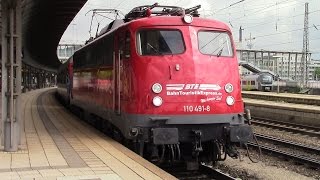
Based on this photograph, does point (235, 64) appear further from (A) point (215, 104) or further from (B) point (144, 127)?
(B) point (144, 127)

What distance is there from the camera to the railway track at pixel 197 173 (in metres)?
9.10

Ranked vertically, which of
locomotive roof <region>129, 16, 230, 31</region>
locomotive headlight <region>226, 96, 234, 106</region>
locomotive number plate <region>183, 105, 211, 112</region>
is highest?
locomotive roof <region>129, 16, 230, 31</region>

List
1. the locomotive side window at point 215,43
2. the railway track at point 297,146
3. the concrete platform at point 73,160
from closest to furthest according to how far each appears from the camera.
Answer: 1. the concrete platform at point 73,160
2. the locomotive side window at point 215,43
3. the railway track at point 297,146

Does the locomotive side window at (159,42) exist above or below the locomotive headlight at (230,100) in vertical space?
above

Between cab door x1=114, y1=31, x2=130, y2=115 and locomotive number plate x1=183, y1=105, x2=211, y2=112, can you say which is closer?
locomotive number plate x1=183, y1=105, x2=211, y2=112

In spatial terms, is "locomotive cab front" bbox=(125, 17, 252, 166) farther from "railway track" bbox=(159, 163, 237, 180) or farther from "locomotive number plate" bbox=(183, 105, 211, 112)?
"railway track" bbox=(159, 163, 237, 180)

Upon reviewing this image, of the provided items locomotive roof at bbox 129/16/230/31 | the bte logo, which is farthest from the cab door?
the bte logo

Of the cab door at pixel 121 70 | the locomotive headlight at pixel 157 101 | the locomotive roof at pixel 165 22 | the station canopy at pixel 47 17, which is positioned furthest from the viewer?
the station canopy at pixel 47 17

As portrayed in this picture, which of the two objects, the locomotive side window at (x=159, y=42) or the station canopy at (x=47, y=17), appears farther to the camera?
the station canopy at (x=47, y=17)

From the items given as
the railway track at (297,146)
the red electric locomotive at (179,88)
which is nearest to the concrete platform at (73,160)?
the red electric locomotive at (179,88)

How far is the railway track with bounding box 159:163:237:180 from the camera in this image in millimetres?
9102

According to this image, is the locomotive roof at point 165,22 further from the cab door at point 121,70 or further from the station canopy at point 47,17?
the station canopy at point 47,17

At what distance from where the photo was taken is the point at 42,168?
24.9ft

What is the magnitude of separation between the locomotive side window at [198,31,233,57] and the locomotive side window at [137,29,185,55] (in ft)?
1.38
